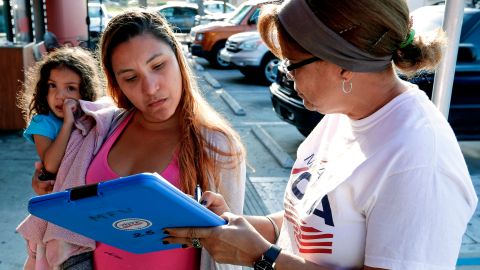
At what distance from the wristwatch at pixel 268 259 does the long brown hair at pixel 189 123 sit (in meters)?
0.45

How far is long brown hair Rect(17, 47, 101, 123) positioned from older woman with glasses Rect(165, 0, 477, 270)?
111 centimetres

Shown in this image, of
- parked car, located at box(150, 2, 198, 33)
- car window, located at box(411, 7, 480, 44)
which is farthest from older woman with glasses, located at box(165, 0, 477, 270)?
parked car, located at box(150, 2, 198, 33)

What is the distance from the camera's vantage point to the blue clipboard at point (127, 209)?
1174mm

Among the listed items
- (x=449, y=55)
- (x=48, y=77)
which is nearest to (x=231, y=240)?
(x=48, y=77)

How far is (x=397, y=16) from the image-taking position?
1257mm

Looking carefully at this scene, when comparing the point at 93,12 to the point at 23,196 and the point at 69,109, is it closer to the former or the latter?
the point at 23,196

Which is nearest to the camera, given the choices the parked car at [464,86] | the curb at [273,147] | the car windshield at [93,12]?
the parked car at [464,86]

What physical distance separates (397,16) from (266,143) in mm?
5643

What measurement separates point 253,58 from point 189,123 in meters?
9.90

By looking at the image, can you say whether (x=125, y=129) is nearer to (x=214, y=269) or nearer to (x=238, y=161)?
(x=238, y=161)

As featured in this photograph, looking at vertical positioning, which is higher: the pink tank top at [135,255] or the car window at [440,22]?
the car window at [440,22]

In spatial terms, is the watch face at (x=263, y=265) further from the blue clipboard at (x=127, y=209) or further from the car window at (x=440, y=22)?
the car window at (x=440, y=22)

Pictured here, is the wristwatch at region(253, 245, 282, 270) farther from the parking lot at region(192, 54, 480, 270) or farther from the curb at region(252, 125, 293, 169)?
the curb at region(252, 125, 293, 169)

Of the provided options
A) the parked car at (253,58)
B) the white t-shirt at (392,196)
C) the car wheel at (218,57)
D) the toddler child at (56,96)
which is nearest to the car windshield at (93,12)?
the car wheel at (218,57)
